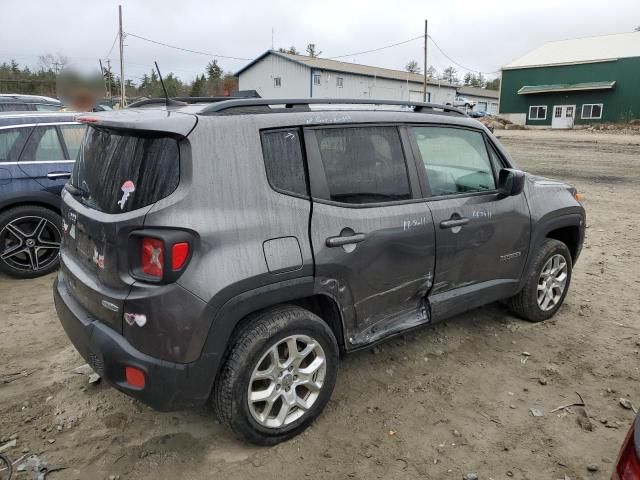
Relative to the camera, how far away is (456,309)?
367cm

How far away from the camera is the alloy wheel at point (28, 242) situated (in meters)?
5.43

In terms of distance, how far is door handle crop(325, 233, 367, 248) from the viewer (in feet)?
9.29

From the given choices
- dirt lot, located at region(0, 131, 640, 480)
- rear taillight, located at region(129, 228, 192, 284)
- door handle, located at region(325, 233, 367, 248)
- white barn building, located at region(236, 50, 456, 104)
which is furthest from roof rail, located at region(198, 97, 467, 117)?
white barn building, located at region(236, 50, 456, 104)

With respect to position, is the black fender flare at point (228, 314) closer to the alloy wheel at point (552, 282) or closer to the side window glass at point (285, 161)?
the side window glass at point (285, 161)

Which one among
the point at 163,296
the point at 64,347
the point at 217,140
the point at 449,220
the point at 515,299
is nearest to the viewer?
the point at 163,296

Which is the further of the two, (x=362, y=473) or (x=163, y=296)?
(x=362, y=473)

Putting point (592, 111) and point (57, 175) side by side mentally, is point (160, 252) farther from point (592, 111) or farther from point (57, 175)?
point (592, 111)

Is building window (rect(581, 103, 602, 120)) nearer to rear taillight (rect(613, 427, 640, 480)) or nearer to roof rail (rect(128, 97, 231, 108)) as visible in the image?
roof rail (rect(128, 97, 231, 108))

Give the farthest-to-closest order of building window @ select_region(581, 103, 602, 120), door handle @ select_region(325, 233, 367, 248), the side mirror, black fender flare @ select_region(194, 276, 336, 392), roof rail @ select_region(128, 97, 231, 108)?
building window @ select_region(581, 103, 602, 120), the side mirror, roof rail @ select_region(128, 97, 231, 108), door handle @ select_region(325, 233, 367, 248), black fender flare @ select_region(194, 276, 336, 392)

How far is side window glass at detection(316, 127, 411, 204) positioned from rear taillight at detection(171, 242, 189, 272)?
91 cm

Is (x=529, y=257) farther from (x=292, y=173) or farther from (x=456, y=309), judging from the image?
(x=292, y=173)

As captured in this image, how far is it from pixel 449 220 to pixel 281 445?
179 cm

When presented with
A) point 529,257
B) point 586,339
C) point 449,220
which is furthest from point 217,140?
point 586,339

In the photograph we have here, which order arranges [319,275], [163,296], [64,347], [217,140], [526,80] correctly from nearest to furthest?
[163,296] < [217,140] < [319,275] < [64,347] < [526,80]
